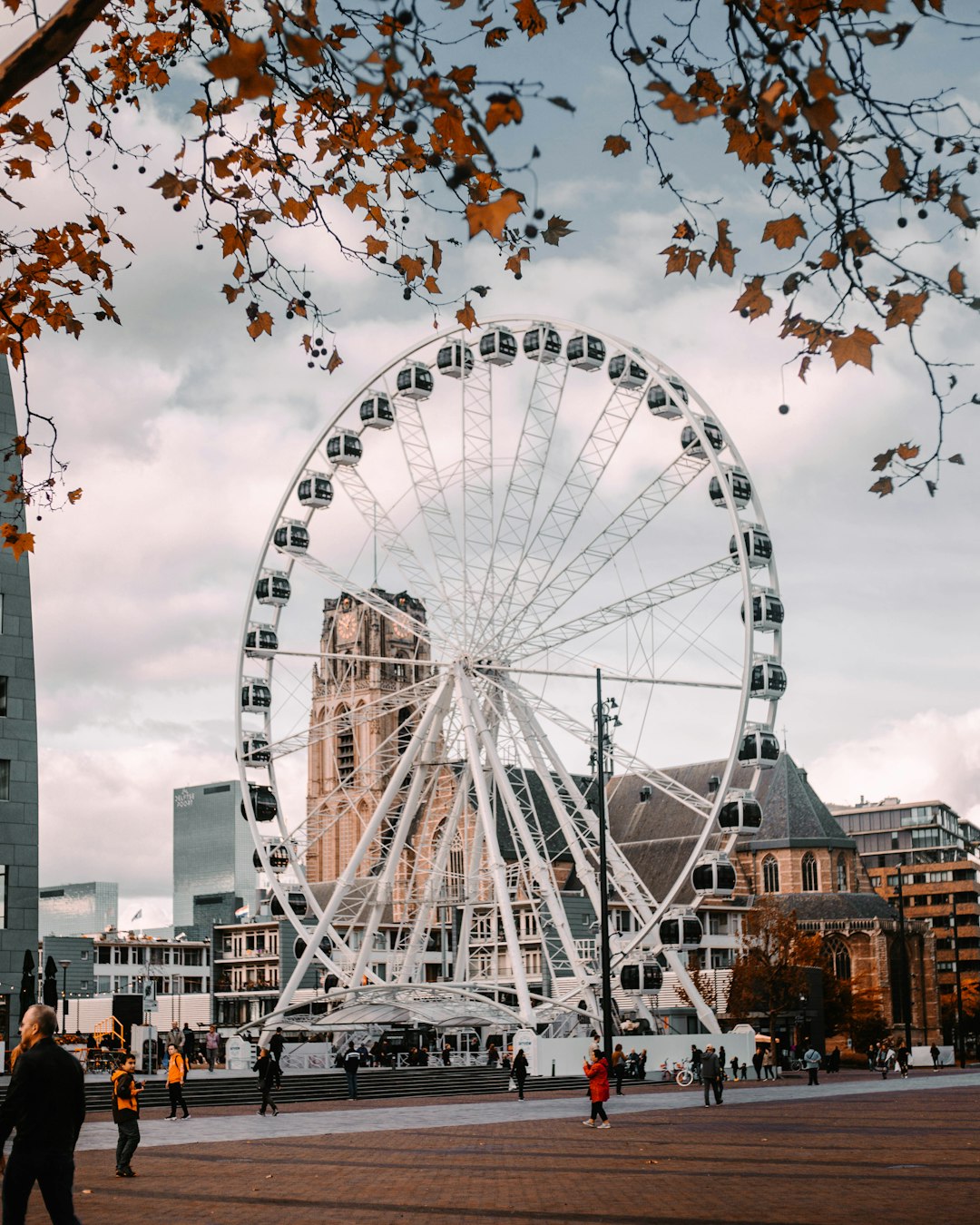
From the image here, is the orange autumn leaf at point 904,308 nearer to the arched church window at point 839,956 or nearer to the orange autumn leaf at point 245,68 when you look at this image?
the orange autumn leaf at point 245,68

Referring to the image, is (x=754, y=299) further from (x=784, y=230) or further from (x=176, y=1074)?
(x=176, y=1074)

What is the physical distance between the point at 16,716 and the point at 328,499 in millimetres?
12829

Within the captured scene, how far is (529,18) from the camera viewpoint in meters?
9.71

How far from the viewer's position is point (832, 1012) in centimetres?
9631

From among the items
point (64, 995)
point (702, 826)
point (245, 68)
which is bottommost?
point (64, 995)

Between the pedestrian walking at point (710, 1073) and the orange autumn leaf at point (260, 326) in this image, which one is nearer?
the orange autumn leaf at point (260, 326)

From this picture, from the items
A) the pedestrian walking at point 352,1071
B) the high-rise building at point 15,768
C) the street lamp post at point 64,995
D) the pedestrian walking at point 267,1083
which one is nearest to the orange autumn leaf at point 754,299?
the pedestrian walking at point 267,1083

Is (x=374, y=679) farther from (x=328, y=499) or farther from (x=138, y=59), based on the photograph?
(x=138, y=59)

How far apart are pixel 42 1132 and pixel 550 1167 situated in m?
12.3

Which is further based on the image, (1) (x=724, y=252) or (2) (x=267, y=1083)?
(2) (x=267, y=1083)

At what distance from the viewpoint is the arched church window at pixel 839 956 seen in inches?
4176

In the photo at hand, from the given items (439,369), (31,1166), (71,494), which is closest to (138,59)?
(71,494)

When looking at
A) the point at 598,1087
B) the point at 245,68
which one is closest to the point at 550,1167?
the point at 598,1087

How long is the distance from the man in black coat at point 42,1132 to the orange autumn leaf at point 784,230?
6.55 m
